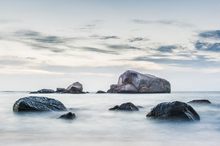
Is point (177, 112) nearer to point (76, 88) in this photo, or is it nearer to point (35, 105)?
point (35, 105)

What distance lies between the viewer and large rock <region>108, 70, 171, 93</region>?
453ft

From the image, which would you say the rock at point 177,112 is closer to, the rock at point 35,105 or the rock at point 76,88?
the rock at point 35,105

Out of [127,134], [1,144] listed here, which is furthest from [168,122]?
[1,144]

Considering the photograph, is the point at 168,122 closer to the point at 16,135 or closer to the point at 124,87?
the point at 16,135

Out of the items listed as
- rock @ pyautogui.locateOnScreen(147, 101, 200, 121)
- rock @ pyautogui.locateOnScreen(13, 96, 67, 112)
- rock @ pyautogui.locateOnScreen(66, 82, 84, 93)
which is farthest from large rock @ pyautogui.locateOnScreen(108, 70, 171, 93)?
rock @ pyautogui.locateOnScreen(147, 101, 200, 121)

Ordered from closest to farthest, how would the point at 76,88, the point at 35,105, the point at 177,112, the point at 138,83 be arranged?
1. the point at 177,112
2. the point at 35,105
3. the point at 76,88
4. the point at 138,83

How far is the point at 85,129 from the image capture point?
22.1m

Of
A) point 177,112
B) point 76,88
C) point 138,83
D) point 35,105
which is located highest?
point 138,83

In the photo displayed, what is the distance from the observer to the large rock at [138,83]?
453ft

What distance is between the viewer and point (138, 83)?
138m

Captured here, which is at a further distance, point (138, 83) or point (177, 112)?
point (138, 83)

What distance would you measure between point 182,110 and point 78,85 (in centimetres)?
11436

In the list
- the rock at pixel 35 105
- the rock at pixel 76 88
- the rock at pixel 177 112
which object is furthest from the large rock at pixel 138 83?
the rock at pixel 177 112

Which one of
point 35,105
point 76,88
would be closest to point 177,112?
point 35,105
